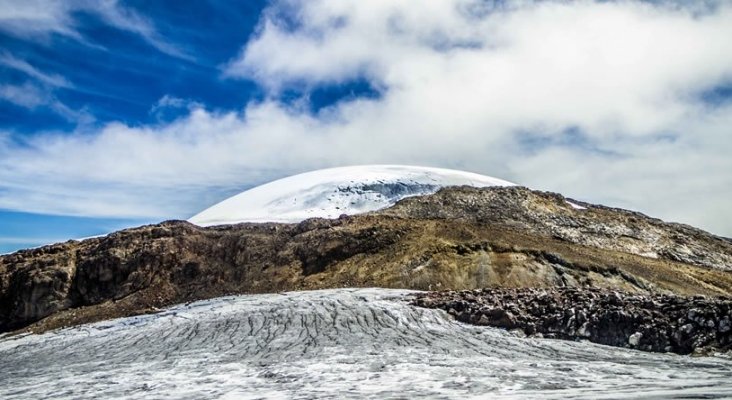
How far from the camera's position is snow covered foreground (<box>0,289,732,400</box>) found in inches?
406

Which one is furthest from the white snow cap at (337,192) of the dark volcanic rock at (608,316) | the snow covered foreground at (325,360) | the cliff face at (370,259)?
the dark volcanic rock at (608,316)

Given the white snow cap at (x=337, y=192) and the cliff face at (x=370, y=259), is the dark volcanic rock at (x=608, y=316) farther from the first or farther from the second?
the white snow cap at (x=337, y=192)

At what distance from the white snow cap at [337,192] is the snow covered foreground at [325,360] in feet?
69.6

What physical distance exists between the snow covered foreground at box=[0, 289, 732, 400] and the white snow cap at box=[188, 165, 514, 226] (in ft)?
69.6

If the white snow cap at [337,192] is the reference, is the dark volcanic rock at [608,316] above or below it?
below

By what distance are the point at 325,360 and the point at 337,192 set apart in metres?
33.3

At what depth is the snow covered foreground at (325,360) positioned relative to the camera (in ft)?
33.9

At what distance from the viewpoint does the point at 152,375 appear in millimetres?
13664

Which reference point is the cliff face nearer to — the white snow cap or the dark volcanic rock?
the white snow cap

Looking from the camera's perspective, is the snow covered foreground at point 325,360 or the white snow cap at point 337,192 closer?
the snow covered foreground at point 325,360

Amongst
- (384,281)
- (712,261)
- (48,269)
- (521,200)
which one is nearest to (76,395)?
(384,281)

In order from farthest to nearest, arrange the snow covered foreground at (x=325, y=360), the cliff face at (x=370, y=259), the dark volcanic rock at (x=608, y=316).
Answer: the cliff face at (x=370, y=259) < the dark volcanic rock at (x=608, y=316) < the snow covered foreground at (x=325, y=360)

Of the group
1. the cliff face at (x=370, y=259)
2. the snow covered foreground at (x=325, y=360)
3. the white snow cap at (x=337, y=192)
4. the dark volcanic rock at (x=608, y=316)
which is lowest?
the snow covered foreground at (x=325, y=360)

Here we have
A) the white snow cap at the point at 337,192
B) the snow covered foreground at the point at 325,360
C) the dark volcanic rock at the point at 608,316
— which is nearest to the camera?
the snow covered foreground at the point at 325,360
